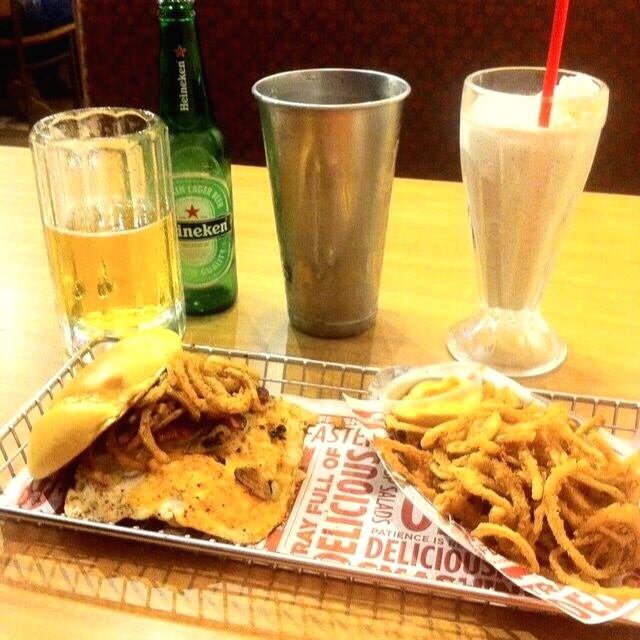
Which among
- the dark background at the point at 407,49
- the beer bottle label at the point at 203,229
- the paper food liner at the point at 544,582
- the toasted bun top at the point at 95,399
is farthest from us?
the dark background at the point at 407,49

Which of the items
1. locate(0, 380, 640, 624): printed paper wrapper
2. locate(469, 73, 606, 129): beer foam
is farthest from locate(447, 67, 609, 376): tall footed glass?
locate(0, 380, 640, 624): printed paper wrapper

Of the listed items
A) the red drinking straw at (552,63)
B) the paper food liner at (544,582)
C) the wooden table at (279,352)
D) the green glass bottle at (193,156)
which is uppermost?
the red drinking straw at (552,63)

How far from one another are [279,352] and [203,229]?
15 cm

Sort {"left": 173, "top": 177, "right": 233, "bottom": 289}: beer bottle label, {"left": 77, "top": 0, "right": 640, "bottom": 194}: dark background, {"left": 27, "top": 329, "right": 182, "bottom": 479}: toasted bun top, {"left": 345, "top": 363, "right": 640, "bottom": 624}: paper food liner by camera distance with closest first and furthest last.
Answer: {"left": 345, "top": 363, "right": 640, "bottom": 624}: paper food liner
{"left": 27, "top": 329, "right": 182, "bottom": 479}: toasted bun top
{"left": 173, "top": 177, "right": 233, "bottom": 289}: beer bottle label
{"left": 77, "top": 0, "right": 640, "bottom": 194}: dark background

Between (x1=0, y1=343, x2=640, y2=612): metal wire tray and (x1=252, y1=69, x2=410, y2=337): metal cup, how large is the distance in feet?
0.29

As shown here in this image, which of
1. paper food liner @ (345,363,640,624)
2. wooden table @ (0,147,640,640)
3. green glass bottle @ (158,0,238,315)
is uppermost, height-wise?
green glass bottle @ (158,0,238,315)

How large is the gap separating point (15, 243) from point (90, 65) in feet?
3.06

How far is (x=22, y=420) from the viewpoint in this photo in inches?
26.5

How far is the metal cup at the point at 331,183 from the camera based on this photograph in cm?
73

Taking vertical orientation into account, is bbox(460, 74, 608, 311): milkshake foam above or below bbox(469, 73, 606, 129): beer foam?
below

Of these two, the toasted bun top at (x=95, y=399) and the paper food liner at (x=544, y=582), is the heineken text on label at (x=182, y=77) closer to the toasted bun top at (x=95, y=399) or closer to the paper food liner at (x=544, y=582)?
the toasted bun top at (x=95, y=399)

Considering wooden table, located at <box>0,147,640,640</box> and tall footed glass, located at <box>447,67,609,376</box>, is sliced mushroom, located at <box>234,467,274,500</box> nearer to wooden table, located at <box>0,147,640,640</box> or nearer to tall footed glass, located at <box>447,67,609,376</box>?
wooden table, located at <box>0,147,640,640</box>

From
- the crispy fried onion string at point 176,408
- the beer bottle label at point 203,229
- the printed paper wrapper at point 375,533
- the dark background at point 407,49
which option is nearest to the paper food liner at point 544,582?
the printed paper wrapper at point 375,533

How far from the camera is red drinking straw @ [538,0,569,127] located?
69 cm
